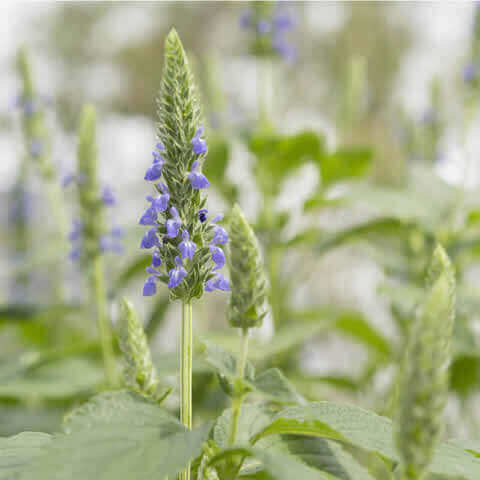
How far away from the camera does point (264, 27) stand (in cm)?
237

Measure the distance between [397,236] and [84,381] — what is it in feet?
4.37

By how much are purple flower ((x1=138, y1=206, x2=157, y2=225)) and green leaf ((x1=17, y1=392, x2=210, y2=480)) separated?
275 mm

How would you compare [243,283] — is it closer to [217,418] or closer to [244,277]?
[244,277]

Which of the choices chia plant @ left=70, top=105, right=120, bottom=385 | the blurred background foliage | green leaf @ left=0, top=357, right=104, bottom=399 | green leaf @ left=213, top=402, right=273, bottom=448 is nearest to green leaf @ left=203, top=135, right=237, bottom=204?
the blurred background foliage

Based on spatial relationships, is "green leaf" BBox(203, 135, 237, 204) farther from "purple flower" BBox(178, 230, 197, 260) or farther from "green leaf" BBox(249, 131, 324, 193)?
"purple flower" BBox(178, 230, 197, 260)

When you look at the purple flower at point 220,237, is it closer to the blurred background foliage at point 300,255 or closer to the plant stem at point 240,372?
the plant stem at point 240,372

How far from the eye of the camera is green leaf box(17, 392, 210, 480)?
0.71 metres

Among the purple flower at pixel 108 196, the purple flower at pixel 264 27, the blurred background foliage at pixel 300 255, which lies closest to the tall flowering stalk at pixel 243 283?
the blurred background foliage at pixel 300 255

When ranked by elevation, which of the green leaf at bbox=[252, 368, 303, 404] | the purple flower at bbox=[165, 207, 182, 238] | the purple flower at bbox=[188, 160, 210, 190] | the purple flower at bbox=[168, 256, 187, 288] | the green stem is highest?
the purple flower at bbox=[188, 160, 210, 190]

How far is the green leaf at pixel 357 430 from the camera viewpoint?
82 centimetres

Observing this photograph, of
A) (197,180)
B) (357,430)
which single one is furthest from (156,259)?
(357,430)

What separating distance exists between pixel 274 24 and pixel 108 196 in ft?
3.58

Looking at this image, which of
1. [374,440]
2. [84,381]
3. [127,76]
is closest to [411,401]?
[374,440]

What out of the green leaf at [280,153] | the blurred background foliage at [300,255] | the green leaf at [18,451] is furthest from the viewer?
the green leaf at [280,153]
